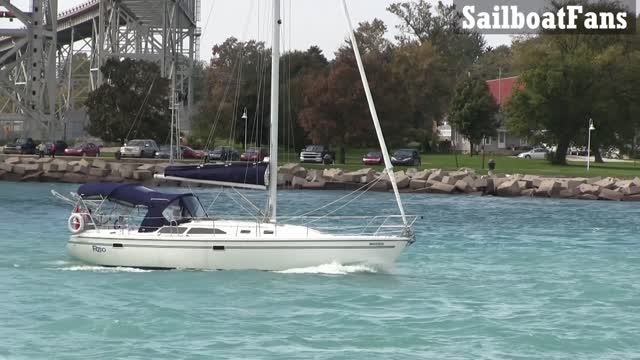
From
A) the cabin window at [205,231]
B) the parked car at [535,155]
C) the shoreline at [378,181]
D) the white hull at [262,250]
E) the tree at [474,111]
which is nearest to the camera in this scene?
the white hull at [262,250]

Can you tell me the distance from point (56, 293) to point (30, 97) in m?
75.8

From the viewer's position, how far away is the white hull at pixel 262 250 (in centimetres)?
2731

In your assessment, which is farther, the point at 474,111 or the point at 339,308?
the point at 474,111

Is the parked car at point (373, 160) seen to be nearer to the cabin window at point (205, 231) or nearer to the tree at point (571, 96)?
the tree at point (571, 96)

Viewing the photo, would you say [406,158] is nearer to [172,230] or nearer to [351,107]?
[351,107]

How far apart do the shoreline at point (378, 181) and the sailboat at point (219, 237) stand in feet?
115

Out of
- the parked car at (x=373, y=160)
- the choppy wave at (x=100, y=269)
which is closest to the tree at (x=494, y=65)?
the parked car at (x=373, y=160)

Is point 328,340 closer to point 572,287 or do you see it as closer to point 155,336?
point 155,336

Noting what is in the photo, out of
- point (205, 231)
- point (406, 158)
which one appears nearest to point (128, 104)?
point (406, 158)

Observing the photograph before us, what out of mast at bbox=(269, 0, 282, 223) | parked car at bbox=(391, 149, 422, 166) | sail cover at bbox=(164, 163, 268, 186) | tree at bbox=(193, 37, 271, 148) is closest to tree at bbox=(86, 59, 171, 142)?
tree at bbox=(193, 37, 271, 148)

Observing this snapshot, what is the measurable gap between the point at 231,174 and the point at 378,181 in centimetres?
3567

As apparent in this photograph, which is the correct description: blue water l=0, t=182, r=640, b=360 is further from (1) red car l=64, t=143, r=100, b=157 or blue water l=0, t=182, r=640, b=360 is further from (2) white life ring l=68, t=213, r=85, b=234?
(1) red car l=64, t=143, r=100, b=157

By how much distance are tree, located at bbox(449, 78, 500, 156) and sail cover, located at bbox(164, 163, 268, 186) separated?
64.7m

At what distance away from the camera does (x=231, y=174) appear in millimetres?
28984
